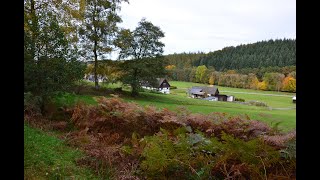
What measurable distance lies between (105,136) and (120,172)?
2.35 meters

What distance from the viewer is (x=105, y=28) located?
17969mm

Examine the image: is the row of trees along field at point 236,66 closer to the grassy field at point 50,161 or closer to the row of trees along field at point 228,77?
the row of trees along field at point 228,77

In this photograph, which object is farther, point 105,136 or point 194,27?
point 194,27

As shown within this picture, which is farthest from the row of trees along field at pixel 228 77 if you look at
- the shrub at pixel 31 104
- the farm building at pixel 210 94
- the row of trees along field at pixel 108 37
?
the shrub at pixel 31 104

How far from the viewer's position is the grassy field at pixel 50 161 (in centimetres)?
390

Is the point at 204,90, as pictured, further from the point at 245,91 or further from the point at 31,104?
the point at 31,104

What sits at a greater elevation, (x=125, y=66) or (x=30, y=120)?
(x=125, y=66)

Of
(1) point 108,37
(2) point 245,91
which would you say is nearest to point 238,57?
(2) point 245,91

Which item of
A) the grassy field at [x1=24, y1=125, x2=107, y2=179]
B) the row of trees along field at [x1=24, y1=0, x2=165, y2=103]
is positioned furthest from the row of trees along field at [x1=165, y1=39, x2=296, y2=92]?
the grassy field at [x1=24, y1=125, x2=107, y2=179]

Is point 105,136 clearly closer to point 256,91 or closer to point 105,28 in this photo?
point 105,28

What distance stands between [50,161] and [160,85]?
52.6 ft
